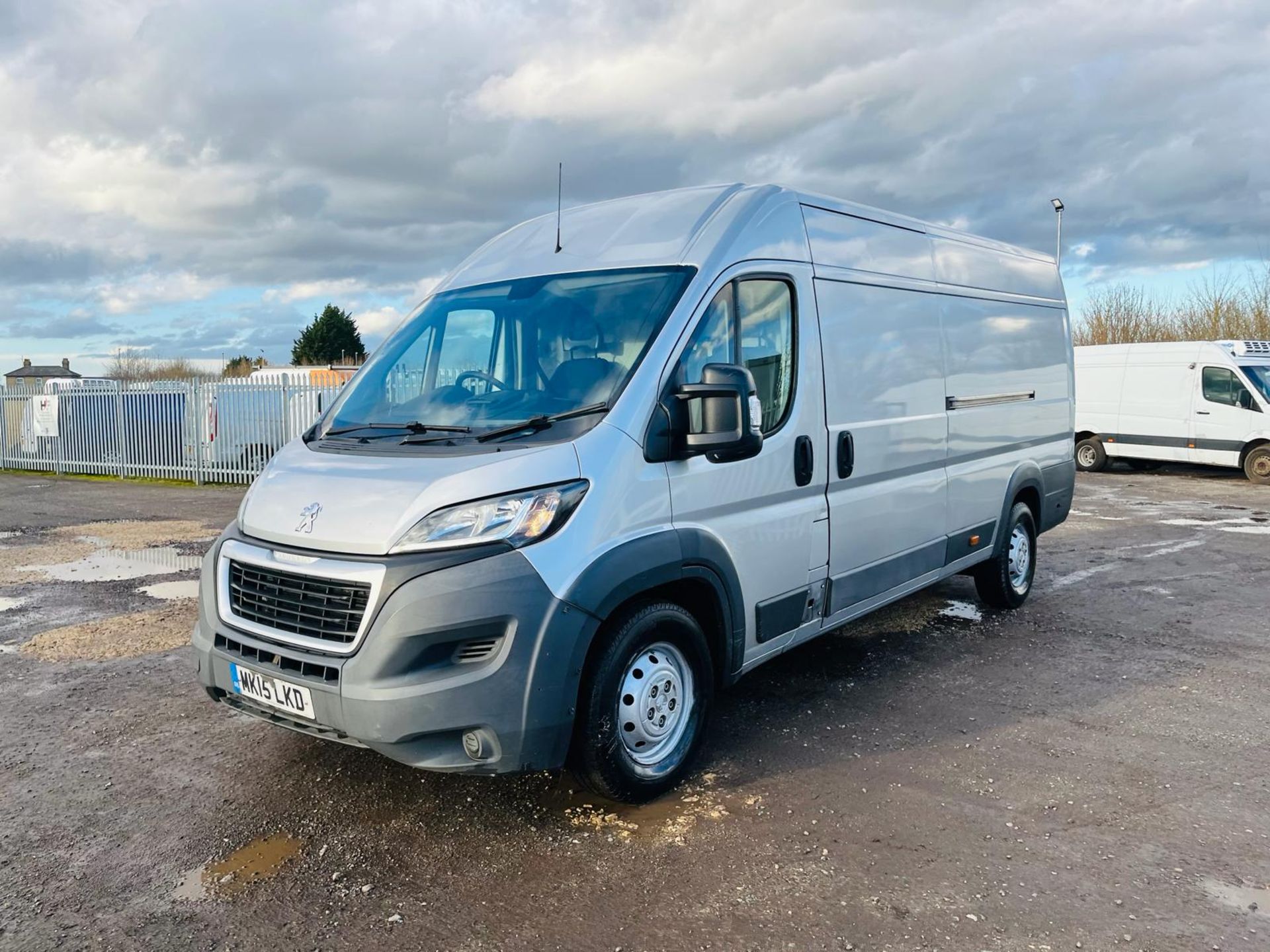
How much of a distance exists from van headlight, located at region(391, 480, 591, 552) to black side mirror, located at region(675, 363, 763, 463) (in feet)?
2.48

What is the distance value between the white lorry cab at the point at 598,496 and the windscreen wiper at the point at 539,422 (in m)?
0.02

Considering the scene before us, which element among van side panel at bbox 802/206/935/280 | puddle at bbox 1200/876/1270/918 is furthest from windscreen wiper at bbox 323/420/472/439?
puddle at bbox 1200/876/1270/918

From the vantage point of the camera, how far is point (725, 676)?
14.1ft

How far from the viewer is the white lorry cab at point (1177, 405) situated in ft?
55.6

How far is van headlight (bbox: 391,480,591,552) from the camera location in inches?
133

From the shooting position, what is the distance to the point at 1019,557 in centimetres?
739

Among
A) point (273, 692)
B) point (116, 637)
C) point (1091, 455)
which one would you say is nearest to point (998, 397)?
point (273, 692)

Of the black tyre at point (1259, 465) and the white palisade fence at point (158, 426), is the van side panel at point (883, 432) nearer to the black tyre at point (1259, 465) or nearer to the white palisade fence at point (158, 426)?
the white palisade fence at point (158, 426)

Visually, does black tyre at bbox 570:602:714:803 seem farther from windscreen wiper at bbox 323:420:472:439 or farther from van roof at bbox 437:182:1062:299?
van roof at bbox 437:182:1062:299

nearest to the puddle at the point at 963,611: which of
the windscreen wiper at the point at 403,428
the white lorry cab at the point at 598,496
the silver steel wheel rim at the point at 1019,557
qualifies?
the silver steel wheel rim at the point at 1019,557

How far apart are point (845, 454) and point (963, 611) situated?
308 centimetres

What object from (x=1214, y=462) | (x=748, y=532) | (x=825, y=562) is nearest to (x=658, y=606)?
(x=748, y=532)

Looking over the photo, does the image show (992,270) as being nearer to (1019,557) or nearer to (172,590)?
(1019,557)

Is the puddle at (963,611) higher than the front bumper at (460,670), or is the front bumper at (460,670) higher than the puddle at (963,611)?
the front bumper at (460,670)
